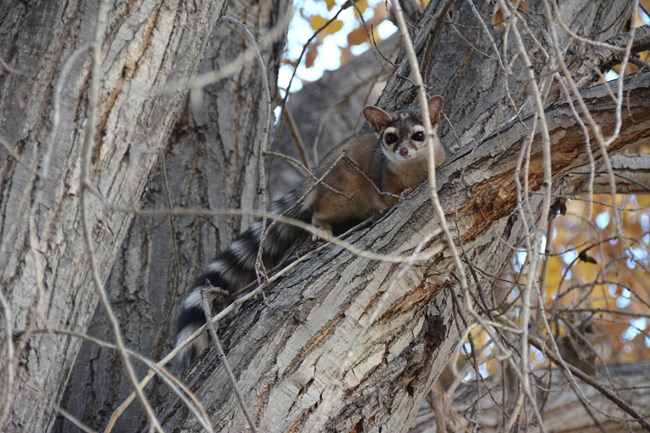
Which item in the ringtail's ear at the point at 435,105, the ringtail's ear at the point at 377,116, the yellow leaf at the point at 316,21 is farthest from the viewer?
the yellow leaf at the point at 316,21

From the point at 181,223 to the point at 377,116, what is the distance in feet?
4.52

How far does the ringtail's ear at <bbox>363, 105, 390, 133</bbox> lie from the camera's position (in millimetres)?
4863

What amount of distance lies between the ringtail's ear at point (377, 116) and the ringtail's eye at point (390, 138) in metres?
0.06

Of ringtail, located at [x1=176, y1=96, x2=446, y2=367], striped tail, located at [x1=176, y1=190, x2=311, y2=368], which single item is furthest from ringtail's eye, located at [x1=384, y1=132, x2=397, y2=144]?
striped tail, located at [x1=176, y1=190, x2=311, y2=368]

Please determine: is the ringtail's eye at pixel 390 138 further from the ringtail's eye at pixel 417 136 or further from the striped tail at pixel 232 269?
the striped tail at pixel 232 269

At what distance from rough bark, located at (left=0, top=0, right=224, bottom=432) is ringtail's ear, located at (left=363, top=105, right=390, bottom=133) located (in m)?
1.75

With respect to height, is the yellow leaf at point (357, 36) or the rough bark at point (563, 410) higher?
the yellow leaf at point (357, 36)

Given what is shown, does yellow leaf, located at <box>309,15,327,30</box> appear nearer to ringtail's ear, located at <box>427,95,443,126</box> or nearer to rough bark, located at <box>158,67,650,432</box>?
ringtail's ear, located at <box>427,95,443,126</box>

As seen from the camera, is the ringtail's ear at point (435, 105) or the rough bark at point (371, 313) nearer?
the rough bark at point (371, 313)

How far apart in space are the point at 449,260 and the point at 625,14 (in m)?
2.15

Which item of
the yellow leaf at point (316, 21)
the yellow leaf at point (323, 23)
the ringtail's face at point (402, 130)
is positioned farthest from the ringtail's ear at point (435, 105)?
the yellow leaf at point (316, 21)

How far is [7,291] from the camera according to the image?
2.80 metres

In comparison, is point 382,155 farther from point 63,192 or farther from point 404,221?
point 63,192

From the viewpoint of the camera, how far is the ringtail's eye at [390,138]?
4.93 metres
